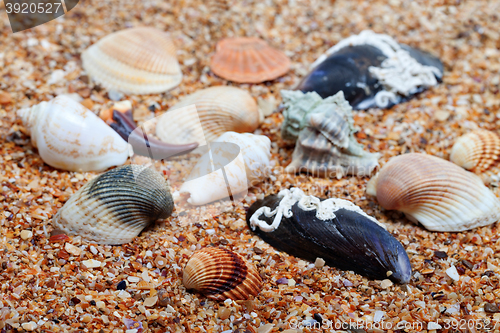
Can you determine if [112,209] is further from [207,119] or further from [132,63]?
[132,63]

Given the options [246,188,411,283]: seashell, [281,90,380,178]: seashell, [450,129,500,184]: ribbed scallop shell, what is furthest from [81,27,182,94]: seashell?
[450,129,500,184]: ribbed scallop shell

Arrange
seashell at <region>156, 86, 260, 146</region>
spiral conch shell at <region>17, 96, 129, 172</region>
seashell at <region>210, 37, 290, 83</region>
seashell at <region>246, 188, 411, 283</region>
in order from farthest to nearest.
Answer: seashell at <region>210, 37, 290, 83</region> < seashell at <region>156, 86, 260, 146</region> < spiral conch shell at <region>17, 96, 129, 172</region> < seashell at <region>246, 188, 411, 283</region>

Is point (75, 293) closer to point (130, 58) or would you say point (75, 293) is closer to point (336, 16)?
point (130, 58)

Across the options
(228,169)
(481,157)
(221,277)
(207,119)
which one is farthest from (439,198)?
(207,119)

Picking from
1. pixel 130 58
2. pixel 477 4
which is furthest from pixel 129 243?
pixel 477 4

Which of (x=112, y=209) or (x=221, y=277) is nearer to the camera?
(x=221, y=277)

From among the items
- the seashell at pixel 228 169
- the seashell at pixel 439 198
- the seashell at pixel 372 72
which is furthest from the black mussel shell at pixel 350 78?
the seashell at pixel 439 198

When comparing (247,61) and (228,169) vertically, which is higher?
(247,61)

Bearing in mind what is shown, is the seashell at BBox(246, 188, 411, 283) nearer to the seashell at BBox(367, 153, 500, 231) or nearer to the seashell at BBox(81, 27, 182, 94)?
the seashell at BBox(367, 153, 500, 231)
